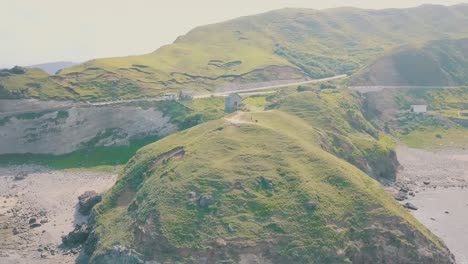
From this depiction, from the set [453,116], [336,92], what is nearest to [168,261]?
[336,92]

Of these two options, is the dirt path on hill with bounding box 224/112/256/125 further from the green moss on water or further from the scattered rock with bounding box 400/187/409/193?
the green moss on water

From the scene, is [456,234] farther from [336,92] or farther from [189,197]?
[336,92]

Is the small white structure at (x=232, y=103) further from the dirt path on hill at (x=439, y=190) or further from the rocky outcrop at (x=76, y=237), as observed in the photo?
the rocky outcrop at (x=76, y=237)

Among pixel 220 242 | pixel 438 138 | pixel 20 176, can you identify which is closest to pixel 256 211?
pixel 220 242

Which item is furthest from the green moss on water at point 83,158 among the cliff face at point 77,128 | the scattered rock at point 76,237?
the scattered rock at point 76,237

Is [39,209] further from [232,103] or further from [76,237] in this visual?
[232,103]

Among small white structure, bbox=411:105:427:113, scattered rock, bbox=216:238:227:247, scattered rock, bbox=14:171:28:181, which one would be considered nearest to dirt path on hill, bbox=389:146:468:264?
small white structure, bbox=411:105:427:113
